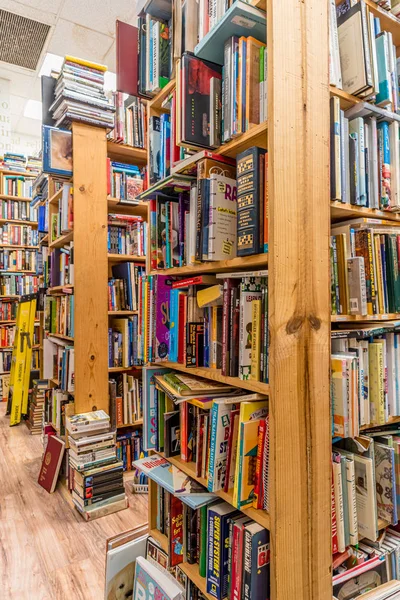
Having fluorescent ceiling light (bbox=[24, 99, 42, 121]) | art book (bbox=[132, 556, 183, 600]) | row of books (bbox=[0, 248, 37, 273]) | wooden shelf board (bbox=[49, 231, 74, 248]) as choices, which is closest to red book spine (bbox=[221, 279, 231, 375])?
art book (bbox=[132, 556, 183, 600])

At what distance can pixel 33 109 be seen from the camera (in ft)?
15.1

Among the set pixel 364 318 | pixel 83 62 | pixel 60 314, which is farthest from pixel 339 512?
pixel 83 62

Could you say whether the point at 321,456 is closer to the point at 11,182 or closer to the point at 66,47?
the point at 66,47

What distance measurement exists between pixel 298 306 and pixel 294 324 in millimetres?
44

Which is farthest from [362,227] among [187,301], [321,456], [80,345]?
[80,345]

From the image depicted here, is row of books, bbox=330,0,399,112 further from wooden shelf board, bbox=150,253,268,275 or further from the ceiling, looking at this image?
the ceiling

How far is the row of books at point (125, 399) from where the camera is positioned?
8.30ft

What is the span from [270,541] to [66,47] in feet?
12.9


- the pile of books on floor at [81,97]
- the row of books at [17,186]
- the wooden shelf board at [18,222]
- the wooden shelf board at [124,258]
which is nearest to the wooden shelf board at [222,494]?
the wooden shelf board at [124,258]

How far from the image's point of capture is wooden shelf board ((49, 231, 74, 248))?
8.23 feet

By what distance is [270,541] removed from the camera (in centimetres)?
91

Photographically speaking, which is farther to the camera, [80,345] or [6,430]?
[6,430]

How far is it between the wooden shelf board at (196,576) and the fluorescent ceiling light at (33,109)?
4792mm

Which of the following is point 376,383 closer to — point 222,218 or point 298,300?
point 298,300
